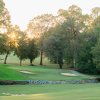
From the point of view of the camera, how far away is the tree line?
226 feet

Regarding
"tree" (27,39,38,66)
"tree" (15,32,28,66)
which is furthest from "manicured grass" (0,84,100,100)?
"tree" (27,39,38,66)

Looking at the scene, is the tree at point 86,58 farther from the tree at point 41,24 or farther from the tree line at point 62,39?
the tree at point 41,24

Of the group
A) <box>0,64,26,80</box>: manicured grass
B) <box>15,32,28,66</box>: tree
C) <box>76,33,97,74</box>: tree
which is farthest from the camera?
<box>15,32,28,66</box>: tree

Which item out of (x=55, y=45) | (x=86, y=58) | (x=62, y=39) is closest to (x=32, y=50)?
(x=55, y=45)

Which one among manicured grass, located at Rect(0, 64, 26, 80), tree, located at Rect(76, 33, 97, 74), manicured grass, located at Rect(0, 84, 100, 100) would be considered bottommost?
manicured grass, located at Rect(0, 84, 100, 100)

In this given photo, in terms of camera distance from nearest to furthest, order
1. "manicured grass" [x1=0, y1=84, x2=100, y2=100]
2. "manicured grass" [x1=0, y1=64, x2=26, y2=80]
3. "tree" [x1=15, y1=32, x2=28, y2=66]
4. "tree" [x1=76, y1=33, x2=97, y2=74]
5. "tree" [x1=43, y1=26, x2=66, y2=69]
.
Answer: "manicured grass" [x1=0, y1=84, x2=100, y2=100] → "manicured grass" [x1=0, y1=64, x2=26, y2=80] → "tree" [x1=76, y1=33, x2=97, y2=74] → "tree" [x1=43, y1=26, x2=66, y2=69] → "tree" [x1=15, y1=32, x2=28, y2=66]

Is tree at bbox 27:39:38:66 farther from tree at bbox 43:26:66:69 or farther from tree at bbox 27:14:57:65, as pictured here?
tree at bbox 43:26:66:69

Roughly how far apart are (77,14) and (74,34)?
14660mm

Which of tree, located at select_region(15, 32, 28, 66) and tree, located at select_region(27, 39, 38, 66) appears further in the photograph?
tree, located at select_region(27, 39, 38, 66)

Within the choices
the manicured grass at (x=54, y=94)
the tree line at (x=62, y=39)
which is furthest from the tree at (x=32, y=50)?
the manicured grass at (x=54, y=94)

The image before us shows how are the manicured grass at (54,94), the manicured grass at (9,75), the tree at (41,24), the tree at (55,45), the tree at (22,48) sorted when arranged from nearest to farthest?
the manicured grass at (54,94)
the manicured grass at (9,75)
the tree at (55,45)
the tree at (22,48)
the tree at (41,24)

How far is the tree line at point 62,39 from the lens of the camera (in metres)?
68.9

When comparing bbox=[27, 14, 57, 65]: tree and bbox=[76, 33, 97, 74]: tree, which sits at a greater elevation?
bbox=[27, 14, 57, 65]: tree

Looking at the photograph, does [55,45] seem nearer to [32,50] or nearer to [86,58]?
[86,58]
